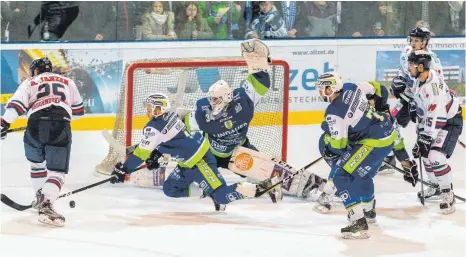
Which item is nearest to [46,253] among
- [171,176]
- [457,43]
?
[171,176]

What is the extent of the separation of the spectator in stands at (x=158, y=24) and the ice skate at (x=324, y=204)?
2.78 meters

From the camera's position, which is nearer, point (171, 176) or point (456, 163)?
point (171, 176)

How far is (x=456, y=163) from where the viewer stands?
25.1 ft

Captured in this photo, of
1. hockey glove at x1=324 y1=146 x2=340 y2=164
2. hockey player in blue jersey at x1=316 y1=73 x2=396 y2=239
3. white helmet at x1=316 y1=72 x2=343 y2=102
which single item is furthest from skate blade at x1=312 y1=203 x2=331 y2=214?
white helmet at x1=316 y1=72 x2=343 y2=102

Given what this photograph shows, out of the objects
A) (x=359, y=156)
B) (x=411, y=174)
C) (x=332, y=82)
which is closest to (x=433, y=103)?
(x=411, y=174)

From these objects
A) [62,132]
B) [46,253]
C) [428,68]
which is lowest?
[46,253]

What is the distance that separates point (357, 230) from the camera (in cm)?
541

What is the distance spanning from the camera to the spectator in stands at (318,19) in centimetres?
862

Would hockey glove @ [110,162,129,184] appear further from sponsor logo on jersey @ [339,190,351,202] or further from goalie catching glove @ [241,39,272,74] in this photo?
sponsor logo on jersey @ [339,190,351,202]

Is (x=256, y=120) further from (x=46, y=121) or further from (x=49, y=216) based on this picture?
(x=49, y=216)

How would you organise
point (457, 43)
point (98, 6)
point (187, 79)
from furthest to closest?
1. point (457, 43)
2. point (98, 6)
3. point (187, 79)

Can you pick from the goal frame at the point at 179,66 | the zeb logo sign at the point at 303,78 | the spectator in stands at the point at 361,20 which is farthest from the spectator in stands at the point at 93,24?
the spectator in stands at the point at 361,20

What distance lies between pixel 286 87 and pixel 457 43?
2335 mm

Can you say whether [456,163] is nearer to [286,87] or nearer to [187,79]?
[286,87]
